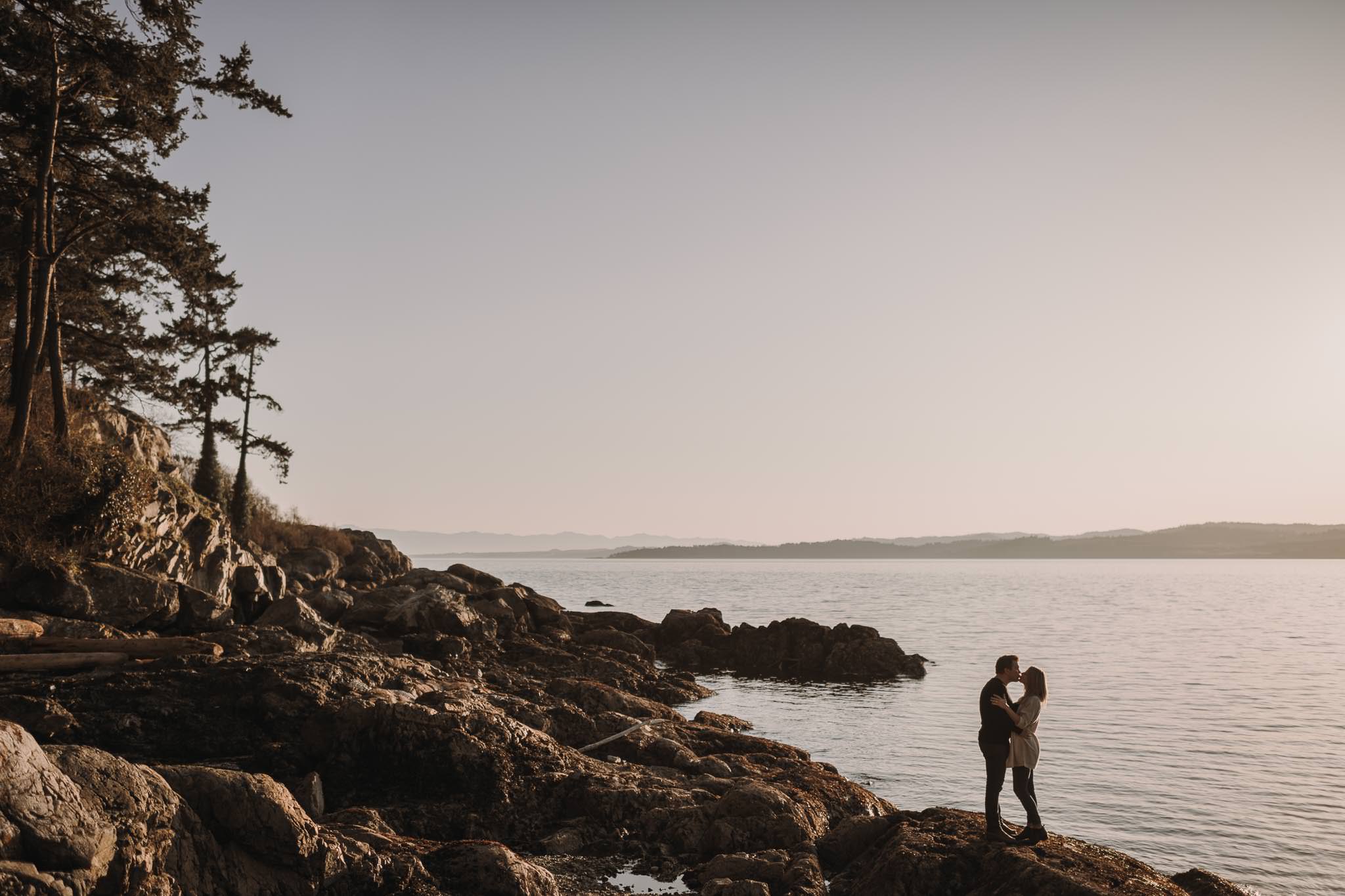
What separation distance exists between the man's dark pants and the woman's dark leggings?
0.17 m

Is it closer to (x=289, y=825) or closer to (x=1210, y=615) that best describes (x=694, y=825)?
(x=289, y=825)

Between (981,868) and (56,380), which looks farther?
(56,380)

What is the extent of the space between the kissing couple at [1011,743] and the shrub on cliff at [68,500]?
17965 mm

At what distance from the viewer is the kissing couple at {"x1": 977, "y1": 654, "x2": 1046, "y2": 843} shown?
1080 cm

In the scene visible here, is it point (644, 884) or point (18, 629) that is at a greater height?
point (18, 629)

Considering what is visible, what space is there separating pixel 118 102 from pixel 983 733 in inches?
988

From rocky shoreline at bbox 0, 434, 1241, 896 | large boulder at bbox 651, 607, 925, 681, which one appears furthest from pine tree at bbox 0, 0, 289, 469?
large boulder at bbox 651, 607, 925, 681

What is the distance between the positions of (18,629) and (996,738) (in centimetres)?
1575

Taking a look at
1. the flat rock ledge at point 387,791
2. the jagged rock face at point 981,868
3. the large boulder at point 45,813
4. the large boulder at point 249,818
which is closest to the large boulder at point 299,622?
the flat rock ledge at point 387,791

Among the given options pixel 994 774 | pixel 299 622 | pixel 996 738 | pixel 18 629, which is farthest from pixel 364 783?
pixel 299 622

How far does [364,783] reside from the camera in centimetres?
1277

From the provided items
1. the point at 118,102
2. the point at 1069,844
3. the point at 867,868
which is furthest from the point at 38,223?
the point at 1069,844

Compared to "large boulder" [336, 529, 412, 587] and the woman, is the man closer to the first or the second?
the woman

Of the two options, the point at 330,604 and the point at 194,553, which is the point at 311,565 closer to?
the point at 330,604
